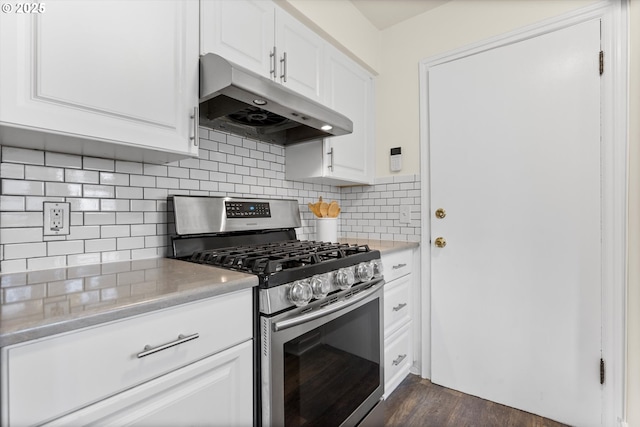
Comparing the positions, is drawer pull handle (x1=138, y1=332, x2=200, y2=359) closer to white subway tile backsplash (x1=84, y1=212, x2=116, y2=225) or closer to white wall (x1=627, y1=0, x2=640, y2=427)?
white subway tile backsplash (x1=84, y1=212, x2=116, y2=225)

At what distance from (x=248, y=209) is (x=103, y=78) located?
91cm

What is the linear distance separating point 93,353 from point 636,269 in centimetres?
220

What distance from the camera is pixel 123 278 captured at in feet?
3.23

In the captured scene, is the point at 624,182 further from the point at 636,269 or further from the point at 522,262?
the point at 522,262

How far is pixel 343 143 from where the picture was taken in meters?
2.03

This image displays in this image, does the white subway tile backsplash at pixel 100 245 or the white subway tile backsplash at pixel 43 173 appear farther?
the white subway tile backsplash at pixel 100 245

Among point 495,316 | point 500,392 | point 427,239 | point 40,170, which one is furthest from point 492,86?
point 40,170

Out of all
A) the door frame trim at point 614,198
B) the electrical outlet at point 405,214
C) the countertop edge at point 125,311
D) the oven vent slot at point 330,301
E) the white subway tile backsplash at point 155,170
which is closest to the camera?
the countertop edge at point 125,311

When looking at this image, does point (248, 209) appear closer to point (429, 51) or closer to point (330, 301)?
point (330, 301)

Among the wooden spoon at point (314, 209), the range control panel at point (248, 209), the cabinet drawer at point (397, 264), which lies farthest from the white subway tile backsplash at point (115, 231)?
the cabinet drawer at point (397, 264)

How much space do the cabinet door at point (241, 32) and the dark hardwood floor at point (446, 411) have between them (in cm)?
197

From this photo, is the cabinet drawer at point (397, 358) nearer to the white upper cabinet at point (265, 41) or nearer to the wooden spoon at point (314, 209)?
the wooden spoon at point (314, 209)

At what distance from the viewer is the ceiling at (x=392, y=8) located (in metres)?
2.03

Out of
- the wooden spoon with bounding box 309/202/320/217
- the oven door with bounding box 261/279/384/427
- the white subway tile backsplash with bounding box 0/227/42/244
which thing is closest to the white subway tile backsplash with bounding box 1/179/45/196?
the white subway tile backsplash with bounding box 0/227/42/244
